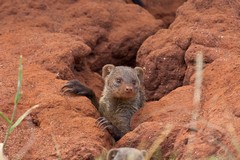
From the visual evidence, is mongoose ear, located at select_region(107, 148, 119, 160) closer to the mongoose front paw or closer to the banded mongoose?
the mongoose front paw

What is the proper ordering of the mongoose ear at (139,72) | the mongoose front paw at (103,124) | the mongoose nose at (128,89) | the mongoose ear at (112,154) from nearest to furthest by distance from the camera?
the mongoose ear at (112,154) < the mongoose front paw at (103,124) < the mongoose nose at (128,89) < the mongoose ear at (139,72)

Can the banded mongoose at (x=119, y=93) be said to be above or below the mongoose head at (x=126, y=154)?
below

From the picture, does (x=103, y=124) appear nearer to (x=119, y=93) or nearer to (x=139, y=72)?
(x=119, y=93)

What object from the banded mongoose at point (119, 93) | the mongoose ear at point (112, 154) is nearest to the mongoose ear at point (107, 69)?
the banded mongoose at point (119, 93)

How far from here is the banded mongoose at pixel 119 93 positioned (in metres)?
6.87

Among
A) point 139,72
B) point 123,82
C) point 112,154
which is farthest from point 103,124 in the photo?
point 139,72

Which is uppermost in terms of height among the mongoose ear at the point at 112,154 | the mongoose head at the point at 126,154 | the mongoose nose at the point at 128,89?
the mongoose head at the point at 126,154

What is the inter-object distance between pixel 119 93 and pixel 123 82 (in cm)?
11

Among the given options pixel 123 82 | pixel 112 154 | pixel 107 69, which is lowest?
pixel 107 69

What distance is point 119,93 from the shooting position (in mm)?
6992

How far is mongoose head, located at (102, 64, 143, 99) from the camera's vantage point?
692cm

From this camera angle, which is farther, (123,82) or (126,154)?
(123,82)

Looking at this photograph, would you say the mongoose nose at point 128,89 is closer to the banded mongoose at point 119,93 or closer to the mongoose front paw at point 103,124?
the banded mongoose at point 119,93

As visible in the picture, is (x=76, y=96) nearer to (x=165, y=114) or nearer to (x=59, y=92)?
(x=59, y=92)
